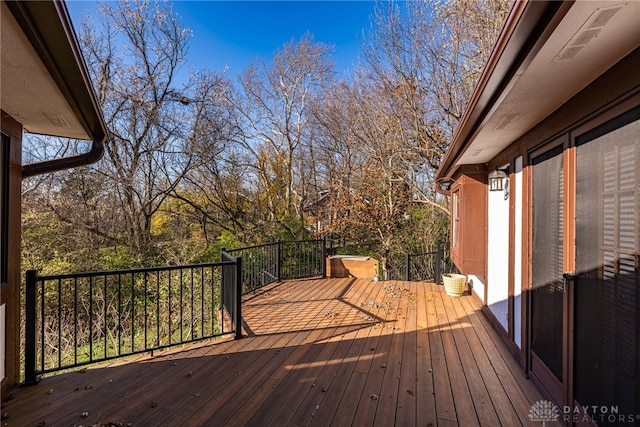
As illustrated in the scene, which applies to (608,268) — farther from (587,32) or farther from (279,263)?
(279,263)

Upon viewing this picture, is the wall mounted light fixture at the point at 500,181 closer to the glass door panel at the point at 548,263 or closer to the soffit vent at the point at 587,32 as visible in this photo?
the glass door panel at the point at 548,263

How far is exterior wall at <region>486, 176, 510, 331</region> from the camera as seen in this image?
130 inches

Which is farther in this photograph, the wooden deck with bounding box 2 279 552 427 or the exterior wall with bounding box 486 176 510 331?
the exterior wall with bounding box 486 176 510 331

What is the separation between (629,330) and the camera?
4.43ft

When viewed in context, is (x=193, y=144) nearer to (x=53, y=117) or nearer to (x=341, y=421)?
(x=53, y=117)

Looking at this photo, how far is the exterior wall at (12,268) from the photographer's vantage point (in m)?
2.17

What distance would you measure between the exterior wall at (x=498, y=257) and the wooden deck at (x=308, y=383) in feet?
1.17

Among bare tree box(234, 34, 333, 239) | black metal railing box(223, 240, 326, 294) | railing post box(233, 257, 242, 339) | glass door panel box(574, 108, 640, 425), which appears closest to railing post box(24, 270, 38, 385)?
railing post box(233, 257, 242, 339)

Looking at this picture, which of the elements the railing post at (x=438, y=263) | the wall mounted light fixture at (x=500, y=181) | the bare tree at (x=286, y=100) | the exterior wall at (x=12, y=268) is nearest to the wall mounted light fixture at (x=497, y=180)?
the wall mounted light fixture at (x=500, y=181)

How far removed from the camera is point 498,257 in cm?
364

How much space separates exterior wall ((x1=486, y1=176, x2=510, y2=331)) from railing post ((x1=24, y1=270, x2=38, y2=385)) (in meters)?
4.39

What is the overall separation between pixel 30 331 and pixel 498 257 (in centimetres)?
477

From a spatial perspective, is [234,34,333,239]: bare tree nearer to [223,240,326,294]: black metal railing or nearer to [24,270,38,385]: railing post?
[223,240,326,294]: black metal railing

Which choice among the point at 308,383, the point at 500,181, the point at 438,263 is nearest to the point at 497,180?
the point at 500,181
